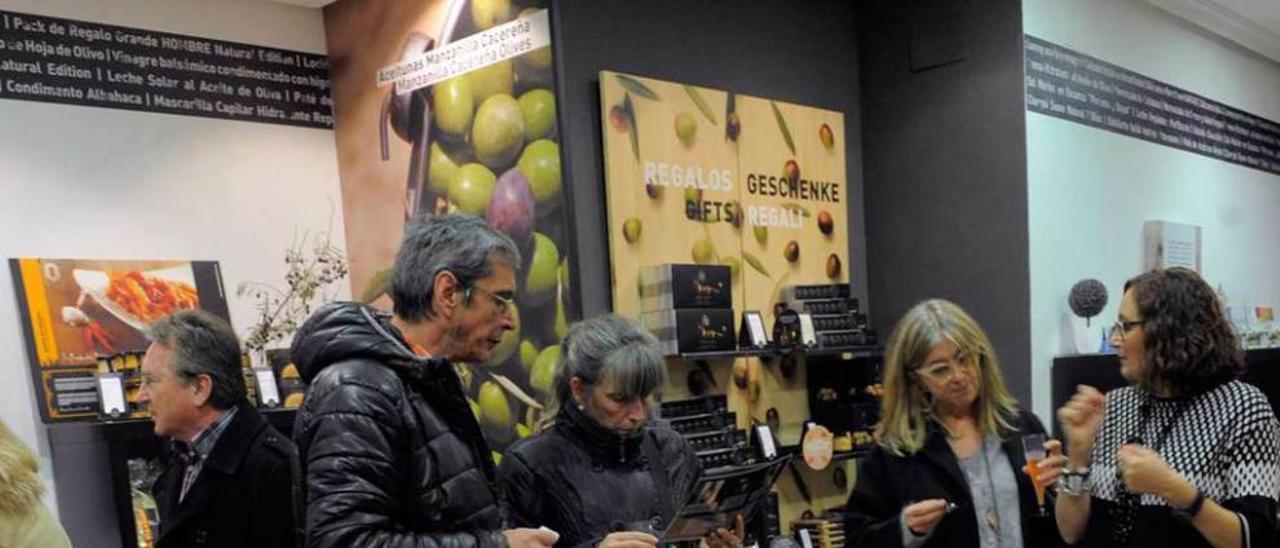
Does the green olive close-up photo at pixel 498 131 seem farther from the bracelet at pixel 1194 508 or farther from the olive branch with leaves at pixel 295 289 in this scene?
the bracelet at pixel 1194 508

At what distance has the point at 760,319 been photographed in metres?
4.25

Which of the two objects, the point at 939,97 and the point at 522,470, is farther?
the point at 939,97

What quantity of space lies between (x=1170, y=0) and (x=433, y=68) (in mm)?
4277

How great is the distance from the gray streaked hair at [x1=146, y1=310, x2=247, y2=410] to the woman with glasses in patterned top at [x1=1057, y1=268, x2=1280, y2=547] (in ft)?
6.88

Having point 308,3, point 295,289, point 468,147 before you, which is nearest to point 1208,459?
point 468,147

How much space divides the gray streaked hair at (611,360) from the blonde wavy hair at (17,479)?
3.93 ft

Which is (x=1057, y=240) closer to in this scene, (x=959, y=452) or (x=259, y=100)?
(x=959, y=452)

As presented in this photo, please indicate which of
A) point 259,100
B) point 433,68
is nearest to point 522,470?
point 433,68

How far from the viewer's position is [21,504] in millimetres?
1872

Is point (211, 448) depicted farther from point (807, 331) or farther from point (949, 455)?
point (807, 331)

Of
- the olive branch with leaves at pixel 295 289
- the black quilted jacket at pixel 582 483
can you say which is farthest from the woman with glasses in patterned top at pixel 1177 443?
the olive branch with leaves at pixel 295 289

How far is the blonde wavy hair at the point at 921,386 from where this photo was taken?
7.93 ft

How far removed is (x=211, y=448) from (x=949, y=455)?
6.00 feet

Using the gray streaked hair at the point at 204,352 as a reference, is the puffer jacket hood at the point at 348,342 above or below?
above
